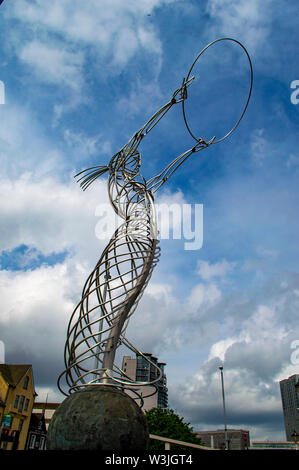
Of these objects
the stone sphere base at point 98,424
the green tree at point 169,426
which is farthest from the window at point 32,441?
the stone sphere base at point 98,424

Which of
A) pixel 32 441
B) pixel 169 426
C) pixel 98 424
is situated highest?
pixel 169 426

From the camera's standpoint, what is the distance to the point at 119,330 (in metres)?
9.70

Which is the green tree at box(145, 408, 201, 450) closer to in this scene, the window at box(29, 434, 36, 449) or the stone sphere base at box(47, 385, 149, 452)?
the window at box(29, 434, 36, 449)

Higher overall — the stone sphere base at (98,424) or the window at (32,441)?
the window at (32,441)

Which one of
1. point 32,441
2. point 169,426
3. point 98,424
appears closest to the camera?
point 98,424

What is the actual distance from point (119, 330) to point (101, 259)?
2210mm

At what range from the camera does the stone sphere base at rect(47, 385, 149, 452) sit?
702 cm

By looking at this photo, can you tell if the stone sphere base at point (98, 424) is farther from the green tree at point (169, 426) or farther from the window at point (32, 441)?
the window at point (32, 441)

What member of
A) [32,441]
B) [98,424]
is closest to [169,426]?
→ [32,441]

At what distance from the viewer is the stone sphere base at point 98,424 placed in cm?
702

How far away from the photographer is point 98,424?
711 centimetres

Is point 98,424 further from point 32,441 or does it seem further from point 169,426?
point 32,441

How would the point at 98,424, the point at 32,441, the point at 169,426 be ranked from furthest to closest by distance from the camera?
the point at 32,441
the point at 169,426
the point at 98,424
